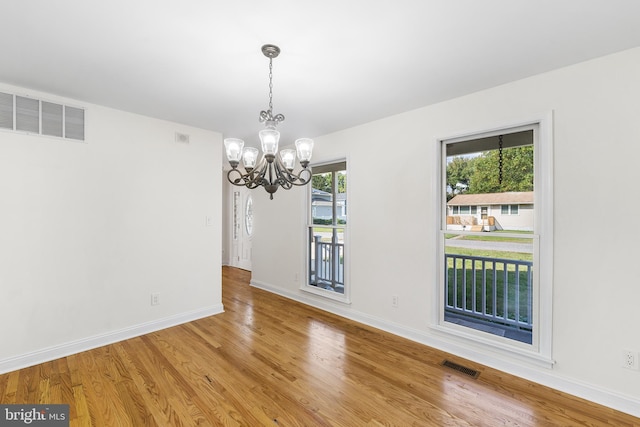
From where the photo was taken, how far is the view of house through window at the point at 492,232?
8.17 feet

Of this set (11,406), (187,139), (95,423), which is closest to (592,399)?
(95,423)

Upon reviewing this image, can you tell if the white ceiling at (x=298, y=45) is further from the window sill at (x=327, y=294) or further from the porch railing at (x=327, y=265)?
the window sill at (x=327, y=294)

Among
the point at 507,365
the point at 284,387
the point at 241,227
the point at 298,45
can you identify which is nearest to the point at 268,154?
the point at 298,45

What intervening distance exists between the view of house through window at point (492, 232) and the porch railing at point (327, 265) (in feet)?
4.96

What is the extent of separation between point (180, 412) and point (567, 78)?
3696 mm

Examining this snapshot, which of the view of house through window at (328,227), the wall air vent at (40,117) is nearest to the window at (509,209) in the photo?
the view of house through window at (328,227)

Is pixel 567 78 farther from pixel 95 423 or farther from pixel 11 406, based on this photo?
pixel 11 406

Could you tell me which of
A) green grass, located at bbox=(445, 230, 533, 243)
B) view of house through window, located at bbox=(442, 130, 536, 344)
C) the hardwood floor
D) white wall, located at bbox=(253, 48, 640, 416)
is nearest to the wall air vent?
the hardwood floor

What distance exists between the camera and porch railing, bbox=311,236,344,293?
4168mm

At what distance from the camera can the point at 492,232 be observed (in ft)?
8.67

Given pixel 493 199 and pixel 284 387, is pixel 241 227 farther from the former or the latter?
pixel 493 199

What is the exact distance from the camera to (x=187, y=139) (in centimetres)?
356

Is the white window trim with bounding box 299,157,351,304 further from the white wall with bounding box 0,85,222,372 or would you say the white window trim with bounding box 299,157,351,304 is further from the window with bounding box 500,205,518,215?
the window with bounding box 500,205,518,215

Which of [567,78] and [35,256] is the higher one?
[567,78]
